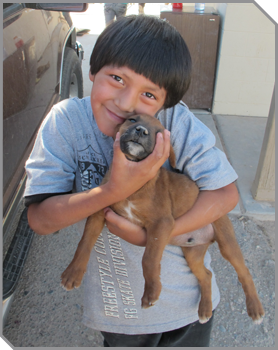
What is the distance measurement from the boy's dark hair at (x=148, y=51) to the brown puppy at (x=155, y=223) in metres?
0.24

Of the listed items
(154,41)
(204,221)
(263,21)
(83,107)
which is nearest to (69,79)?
(83,107)

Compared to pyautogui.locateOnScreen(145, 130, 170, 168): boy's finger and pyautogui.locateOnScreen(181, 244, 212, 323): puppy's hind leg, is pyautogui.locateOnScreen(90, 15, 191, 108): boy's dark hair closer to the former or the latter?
pyautogui.locateOnScreen(145, 130, 170, 168): boy's finger

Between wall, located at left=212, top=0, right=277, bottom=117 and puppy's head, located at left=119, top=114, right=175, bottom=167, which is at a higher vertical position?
puppy's head, located at left=119, top=114, right=175, bottom=167

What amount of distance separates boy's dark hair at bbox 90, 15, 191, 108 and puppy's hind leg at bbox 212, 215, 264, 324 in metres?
0.99

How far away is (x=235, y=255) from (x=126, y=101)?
1.31 metres

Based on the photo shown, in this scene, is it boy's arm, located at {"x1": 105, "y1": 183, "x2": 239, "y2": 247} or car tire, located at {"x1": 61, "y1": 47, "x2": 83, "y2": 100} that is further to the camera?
car tire, located at {"x1": 61, "y1": 47, "x2": 83, "y2": 100}

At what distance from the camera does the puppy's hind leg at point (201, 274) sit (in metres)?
2.01

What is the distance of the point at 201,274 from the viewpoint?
2023mm

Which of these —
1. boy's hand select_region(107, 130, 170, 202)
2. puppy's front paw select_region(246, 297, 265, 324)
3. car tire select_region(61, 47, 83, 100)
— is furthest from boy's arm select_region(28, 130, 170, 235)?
car tire select_region(61, 47, 83, 100)

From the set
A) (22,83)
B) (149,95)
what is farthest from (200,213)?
(22,83)

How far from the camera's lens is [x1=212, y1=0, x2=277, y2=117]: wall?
541cm

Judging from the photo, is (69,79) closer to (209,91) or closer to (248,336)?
(209,91)

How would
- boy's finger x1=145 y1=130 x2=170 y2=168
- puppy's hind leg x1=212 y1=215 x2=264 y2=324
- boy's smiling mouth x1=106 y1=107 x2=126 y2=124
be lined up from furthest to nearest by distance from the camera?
puppy's hind leg x1=212 y1=215 x2=264 y2=324 → boy's smiling mouth x1=106 y1=107 x2=126 y2=124 → boy's finger x1=145 y1=130 x2=170 y2=168

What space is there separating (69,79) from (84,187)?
9.02 ft
